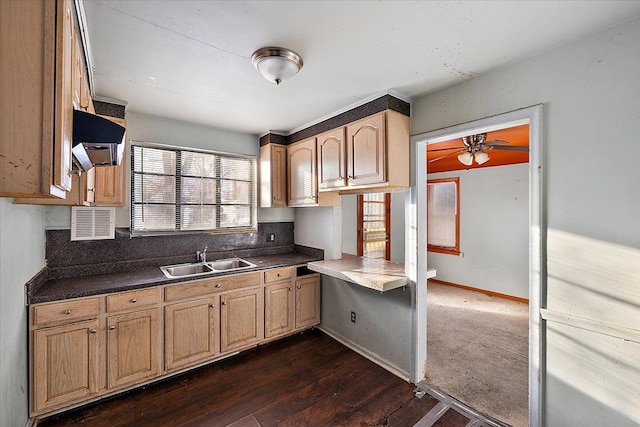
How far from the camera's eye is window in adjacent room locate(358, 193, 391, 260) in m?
5.27

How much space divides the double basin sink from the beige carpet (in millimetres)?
2199

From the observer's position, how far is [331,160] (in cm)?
291

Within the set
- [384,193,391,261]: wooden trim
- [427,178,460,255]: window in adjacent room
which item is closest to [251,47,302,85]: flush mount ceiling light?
[384,193,391,261]: wooden trim

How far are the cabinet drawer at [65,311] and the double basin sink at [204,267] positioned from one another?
0.65 metres

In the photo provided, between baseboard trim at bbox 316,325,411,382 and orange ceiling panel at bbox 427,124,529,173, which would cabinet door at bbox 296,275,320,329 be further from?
orange ceiling panel at bbox 427,124,529,173

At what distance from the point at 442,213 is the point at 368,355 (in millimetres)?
3750

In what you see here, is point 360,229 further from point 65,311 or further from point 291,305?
point 65,311

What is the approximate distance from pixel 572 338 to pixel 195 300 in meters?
2.82

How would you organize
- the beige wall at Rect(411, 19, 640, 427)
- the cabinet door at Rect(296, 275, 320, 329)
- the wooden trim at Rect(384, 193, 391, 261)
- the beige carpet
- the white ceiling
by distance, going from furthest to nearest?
the wooden trim at Rect(384, 193, 391, 261) → the cabinet door at Rect(296, 275, 320, 329) → the beige carpet → the beige wall at Rect(411, 19, 640, 427) → the white ceiling

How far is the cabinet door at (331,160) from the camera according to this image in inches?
110

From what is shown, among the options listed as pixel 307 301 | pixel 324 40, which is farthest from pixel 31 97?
pixel 307 301

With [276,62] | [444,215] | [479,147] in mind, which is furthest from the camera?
[444,215]

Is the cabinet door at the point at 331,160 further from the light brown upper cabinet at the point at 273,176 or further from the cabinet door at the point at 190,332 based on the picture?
the cabinet door at the point at 190,332

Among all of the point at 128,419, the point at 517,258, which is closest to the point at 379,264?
the point at 128,419
